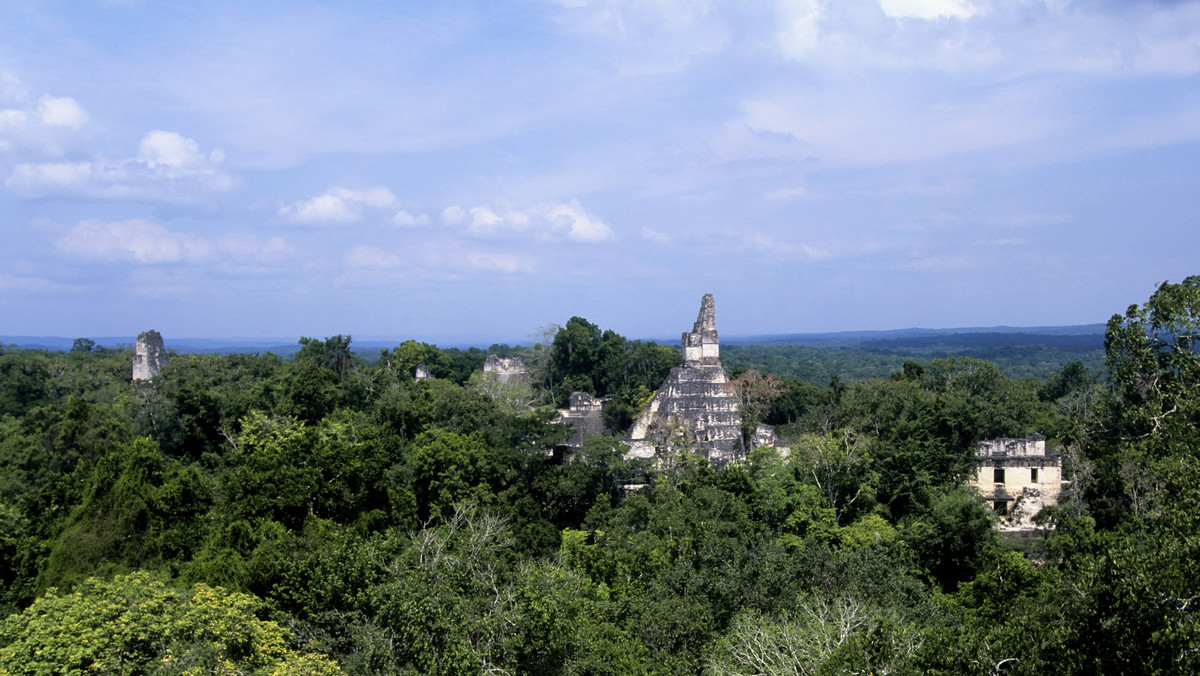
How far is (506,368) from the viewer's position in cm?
3766

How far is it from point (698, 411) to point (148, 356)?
90.1 ft

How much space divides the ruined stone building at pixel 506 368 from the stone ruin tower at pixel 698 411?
12.9 metres

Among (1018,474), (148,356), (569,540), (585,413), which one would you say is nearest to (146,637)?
(569,540)

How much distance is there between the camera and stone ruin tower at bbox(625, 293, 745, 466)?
23016 mm

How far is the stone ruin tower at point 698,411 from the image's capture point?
23016mm

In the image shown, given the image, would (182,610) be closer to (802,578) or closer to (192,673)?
(192,673)

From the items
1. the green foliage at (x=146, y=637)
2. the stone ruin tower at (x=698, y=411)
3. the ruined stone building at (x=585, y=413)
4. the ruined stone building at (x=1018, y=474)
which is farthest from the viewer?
the ruined stone building at (x=585, y=413)

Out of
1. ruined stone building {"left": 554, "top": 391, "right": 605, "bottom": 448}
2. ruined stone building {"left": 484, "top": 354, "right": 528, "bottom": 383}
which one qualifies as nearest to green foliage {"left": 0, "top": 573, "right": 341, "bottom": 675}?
ruined stone building {"left": 554, "top": 391, "right": 605, "bottom": 448}

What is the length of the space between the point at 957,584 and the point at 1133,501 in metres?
Answer: 4.77

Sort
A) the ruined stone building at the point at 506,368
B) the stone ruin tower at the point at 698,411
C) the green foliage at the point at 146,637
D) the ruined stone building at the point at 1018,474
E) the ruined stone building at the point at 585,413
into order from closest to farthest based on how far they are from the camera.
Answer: the green foliage at the point at 146,637 → the ruined stone building at the point at 1018,474 → the stone ruin tower at the point at 698,411 → the ruined stone building at the point at 585,413 → the ruined stone building at the point at 506,368

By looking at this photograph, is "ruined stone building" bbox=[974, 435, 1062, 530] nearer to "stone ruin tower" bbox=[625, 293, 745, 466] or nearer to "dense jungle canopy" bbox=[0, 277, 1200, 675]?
"dense jungle canopy" bbox=[0, 277, 1200, 675]

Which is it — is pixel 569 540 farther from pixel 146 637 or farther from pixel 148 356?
pixel 148 356

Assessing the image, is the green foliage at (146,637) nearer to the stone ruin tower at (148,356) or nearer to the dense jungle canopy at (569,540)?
the dense jungle canopy at (569,540)

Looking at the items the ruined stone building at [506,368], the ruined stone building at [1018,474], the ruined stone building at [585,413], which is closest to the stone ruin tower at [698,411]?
the ruined stone building at [585,413]
